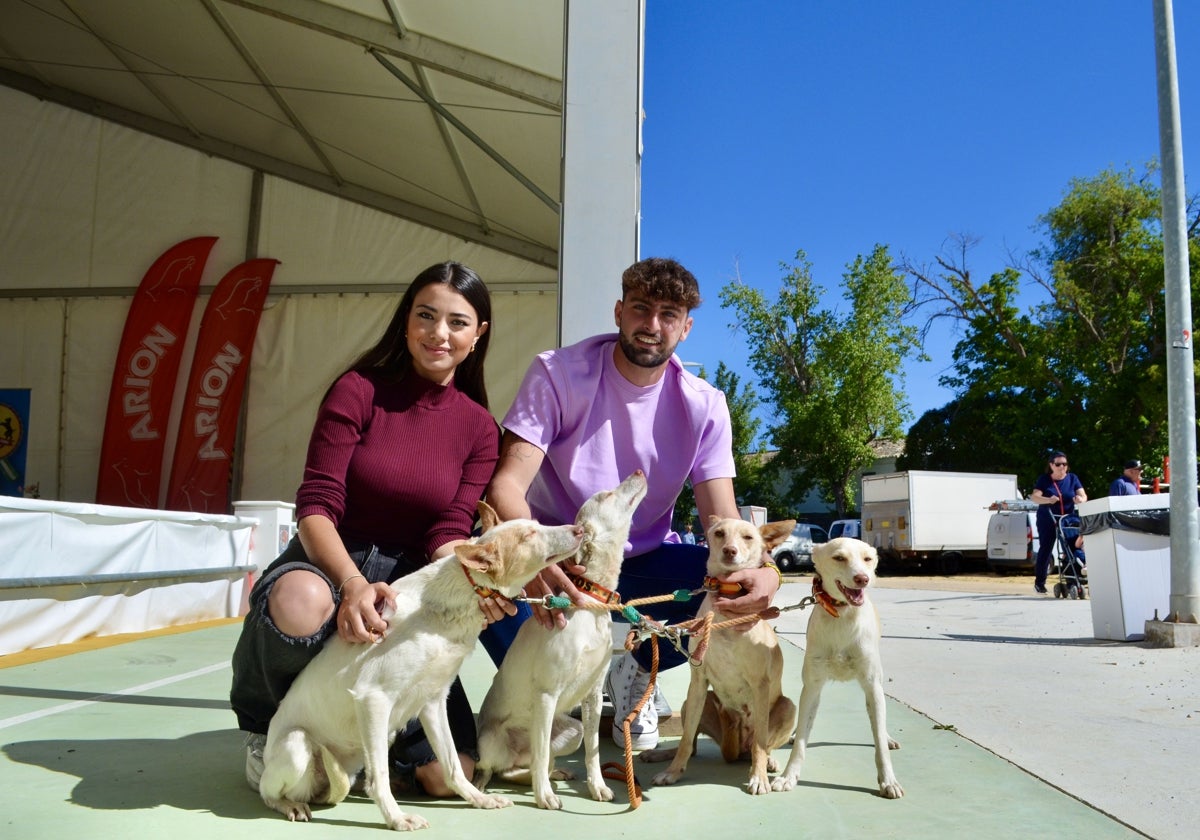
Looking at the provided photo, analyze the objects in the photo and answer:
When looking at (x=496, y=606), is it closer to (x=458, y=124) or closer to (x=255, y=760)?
(x=255, y=760)

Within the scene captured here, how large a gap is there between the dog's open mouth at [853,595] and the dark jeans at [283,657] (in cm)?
127

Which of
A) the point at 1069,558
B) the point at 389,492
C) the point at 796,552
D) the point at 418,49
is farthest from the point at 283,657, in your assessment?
the point at 796,552

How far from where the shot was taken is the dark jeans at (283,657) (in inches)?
101

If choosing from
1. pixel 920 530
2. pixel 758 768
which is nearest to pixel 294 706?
pixel 758 768

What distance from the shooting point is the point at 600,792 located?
2.73 metres

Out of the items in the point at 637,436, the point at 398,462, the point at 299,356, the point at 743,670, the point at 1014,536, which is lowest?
→ the point at 1014,536

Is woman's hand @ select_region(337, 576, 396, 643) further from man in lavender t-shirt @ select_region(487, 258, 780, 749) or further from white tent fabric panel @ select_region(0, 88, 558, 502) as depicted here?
white tent fabric panel @ select_region(0, 88, 558, 502)

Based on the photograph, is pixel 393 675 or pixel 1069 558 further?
pixel 1069 558

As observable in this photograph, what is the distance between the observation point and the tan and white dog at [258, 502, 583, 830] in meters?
2.36

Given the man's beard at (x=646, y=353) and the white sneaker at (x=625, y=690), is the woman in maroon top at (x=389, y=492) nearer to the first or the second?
the man's beard at (x=646, y=353)

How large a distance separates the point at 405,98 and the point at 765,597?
37.0 feet

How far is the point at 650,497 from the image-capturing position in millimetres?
3482

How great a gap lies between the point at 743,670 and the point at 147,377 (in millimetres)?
16483

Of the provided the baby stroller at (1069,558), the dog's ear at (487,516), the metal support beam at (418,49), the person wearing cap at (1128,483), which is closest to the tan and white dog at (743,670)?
→ the dog's ear at (487,516)
